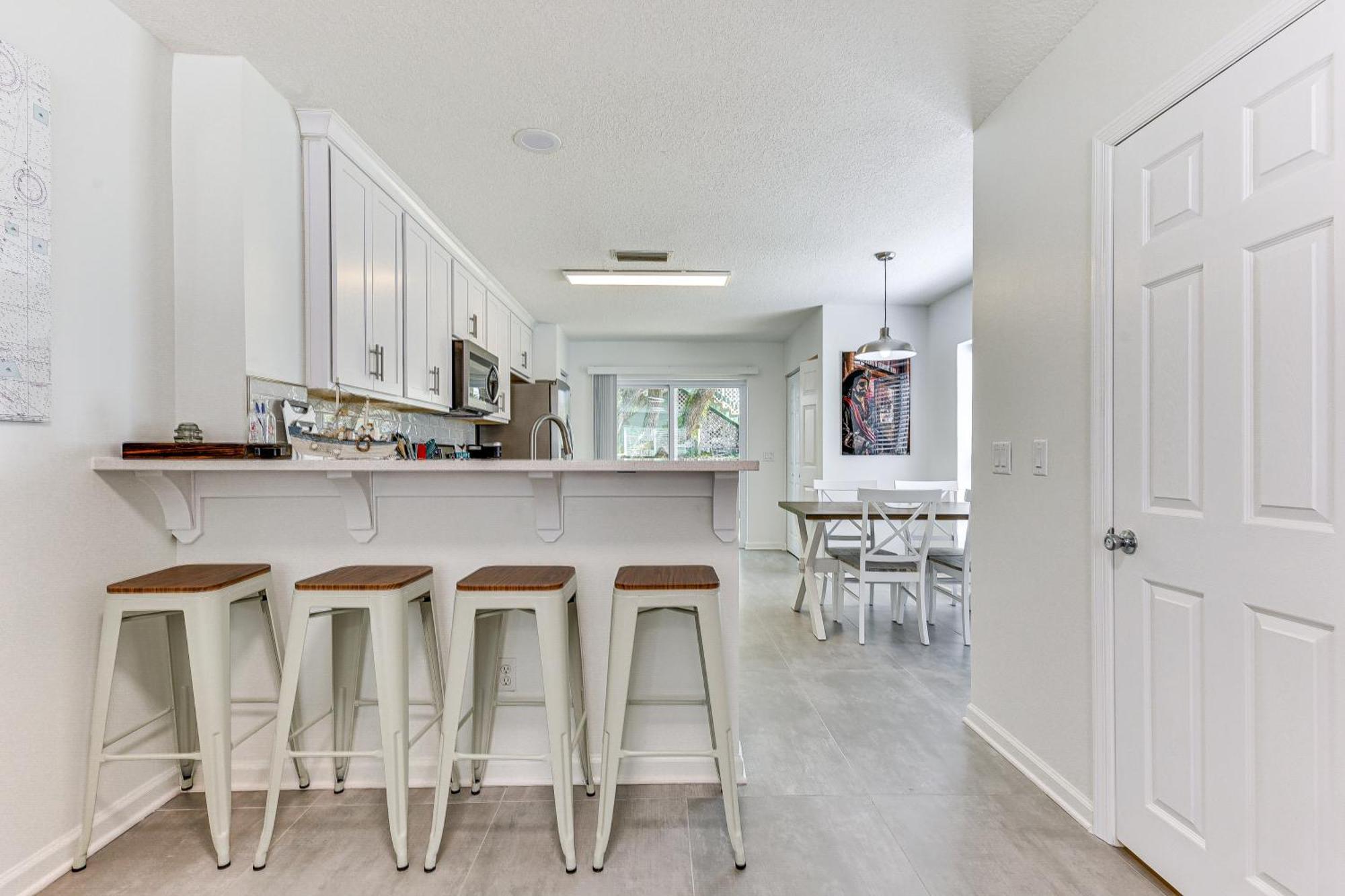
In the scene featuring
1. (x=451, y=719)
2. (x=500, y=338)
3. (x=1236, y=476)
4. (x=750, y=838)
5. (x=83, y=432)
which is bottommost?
(x=750, y=838)

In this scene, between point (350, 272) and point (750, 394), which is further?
point (750, 394)

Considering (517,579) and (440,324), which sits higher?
(440,324)

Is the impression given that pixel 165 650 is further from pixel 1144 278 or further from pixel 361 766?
pixel 1144 278

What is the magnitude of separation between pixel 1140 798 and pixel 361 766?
2.28m

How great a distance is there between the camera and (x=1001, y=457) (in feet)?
7.46

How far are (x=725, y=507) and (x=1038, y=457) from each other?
108cm

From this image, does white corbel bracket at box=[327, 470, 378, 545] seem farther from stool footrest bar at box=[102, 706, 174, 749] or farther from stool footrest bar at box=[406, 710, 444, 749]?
stool footrest bar at box=[102, 706, 174, 749]

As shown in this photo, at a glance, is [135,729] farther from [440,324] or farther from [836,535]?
[836,535]

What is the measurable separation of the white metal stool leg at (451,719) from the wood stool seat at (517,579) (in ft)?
0.28

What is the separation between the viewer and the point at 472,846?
1678mm

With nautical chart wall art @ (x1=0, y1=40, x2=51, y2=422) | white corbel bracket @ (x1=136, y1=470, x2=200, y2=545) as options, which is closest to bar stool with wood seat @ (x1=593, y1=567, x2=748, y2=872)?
white corbel bracket @ (x1=136, y1=470, x2=200, y2=545)

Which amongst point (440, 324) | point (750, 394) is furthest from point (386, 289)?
point (750, 394)

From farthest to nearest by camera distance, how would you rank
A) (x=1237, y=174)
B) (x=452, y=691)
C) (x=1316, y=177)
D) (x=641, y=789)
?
(x=641, y=789), (x=452, y=691), (x=1237, y=174), (x=1316, y=177)

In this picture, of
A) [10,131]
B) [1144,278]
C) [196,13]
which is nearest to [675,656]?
[1144,278]
